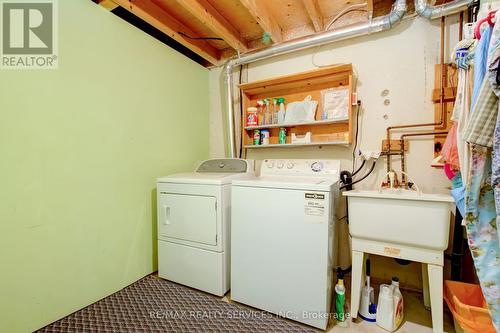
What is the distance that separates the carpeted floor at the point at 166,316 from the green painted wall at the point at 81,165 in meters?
0.12

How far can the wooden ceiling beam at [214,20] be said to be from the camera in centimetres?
168

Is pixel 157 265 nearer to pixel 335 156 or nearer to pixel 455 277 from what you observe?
pixel 335 156

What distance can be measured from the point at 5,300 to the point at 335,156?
248 centimetres

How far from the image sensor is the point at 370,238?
4.54 ft

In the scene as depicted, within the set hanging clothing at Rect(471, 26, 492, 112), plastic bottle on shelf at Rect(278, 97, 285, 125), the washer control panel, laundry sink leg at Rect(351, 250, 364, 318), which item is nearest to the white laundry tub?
laundry sink leg at Rect(351, 250, 364, 318)

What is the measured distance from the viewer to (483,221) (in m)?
0.89

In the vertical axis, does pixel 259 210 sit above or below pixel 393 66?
below

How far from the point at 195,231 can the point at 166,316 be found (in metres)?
0.58

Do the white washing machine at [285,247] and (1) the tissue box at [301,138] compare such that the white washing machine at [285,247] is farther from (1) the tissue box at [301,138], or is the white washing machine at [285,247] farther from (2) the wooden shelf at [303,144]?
(1) the tissue box at [301,138]

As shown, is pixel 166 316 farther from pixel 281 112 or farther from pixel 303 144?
pixel 281 112

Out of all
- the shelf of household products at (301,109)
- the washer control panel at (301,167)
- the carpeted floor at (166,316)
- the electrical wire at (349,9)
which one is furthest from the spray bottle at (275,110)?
the carpeted floor at (166,316)

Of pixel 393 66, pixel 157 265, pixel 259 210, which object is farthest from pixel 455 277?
pixel 157 265

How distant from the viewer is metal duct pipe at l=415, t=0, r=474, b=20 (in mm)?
1518

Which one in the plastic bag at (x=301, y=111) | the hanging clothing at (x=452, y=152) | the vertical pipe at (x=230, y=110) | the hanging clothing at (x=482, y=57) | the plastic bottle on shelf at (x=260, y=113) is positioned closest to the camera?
the hanging clothing at (x=482, y=57)
